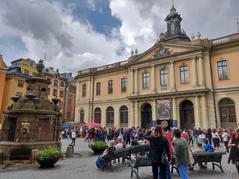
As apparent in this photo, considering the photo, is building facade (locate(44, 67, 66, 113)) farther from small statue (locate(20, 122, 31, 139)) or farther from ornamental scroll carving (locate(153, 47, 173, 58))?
small statue (locate(20, 122, 31, 139))

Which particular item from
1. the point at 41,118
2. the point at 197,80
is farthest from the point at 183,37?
the point at 41,118

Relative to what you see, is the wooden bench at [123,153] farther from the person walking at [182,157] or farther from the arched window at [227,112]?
the arched window at [227,112]

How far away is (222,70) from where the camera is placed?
1071 inches

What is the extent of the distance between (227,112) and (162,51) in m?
12.6

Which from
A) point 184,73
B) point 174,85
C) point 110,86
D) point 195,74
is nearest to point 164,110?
point 174,85

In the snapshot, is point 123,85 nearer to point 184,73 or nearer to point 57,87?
point 184,73

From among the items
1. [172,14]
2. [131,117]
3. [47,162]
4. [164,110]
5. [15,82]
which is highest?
[172,14]

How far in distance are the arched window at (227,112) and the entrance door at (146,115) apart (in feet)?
33.8

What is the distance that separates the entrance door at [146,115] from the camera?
32531mm

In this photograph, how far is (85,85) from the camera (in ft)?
138

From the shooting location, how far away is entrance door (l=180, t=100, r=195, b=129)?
2848cm

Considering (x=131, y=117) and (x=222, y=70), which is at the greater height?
(x=222, y=70)

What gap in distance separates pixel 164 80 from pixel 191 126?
25.3 ft

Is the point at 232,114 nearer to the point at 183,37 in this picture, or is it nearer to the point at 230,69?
the point at 230,69
